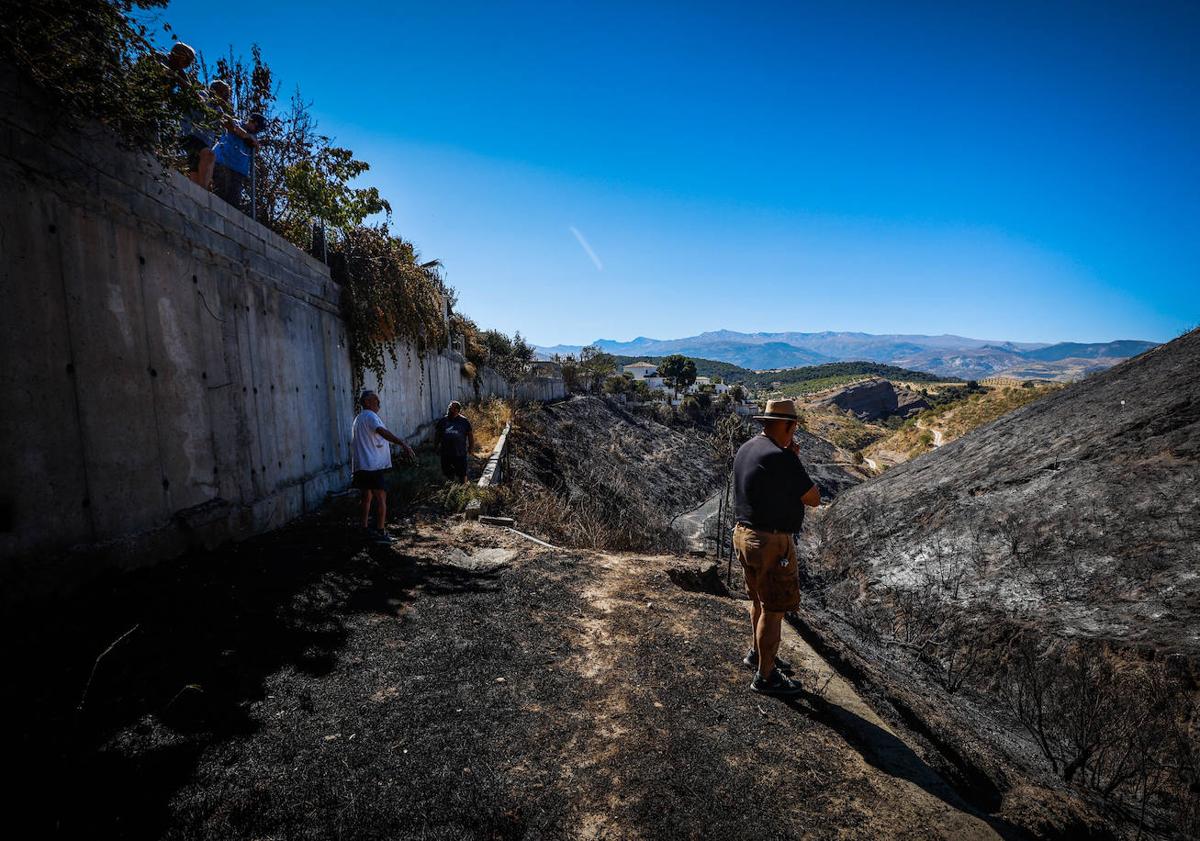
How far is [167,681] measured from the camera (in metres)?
2.79

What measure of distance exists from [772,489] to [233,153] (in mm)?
7027

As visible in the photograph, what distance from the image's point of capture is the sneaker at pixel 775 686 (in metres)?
3.44

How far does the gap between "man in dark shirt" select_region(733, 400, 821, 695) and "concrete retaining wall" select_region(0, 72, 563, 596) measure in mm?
4564

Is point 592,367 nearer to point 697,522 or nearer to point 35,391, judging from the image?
point 697,522

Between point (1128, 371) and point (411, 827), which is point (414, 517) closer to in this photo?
point (411, 827)

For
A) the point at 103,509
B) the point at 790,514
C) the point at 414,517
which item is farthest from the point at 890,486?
the point at 103,509

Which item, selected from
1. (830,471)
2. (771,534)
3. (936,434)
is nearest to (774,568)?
(771,534)

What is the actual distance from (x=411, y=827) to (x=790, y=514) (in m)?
2.67

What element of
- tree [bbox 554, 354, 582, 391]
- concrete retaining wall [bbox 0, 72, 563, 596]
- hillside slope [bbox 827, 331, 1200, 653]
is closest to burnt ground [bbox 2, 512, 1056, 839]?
concrete retaining wall [bbox 0, 72, 563, 596]

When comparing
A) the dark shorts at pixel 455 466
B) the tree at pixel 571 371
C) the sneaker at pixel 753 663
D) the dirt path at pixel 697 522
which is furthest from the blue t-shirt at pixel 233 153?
the tree at pixel 571 371

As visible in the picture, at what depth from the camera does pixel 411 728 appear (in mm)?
2779

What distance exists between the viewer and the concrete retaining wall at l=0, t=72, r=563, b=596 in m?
3.10

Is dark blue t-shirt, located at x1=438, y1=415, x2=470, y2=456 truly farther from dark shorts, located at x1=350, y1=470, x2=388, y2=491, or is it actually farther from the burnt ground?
the burnt ground

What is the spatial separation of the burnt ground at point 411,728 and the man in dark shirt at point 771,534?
0.32m
